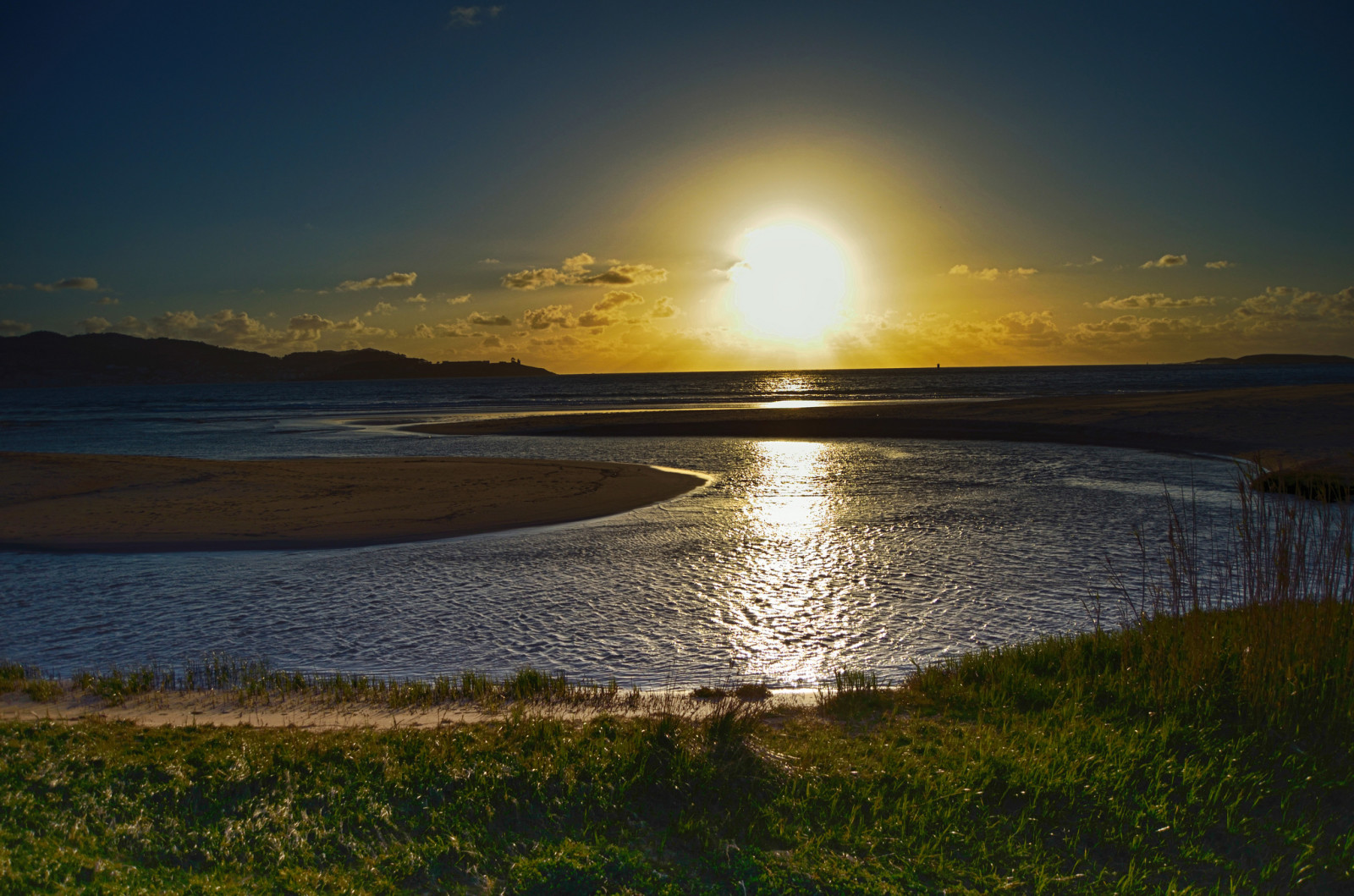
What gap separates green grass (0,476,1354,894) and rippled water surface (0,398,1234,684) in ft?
8.46

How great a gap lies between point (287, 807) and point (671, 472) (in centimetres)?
2142

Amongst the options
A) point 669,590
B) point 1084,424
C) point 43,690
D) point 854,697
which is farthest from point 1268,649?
point 1084,424

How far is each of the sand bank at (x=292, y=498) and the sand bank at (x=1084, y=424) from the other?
17.7 metres

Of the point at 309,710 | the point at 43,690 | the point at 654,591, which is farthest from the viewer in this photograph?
the point at 654,591

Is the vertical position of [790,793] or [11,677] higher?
[790,793]

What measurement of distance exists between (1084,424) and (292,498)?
34.8 m

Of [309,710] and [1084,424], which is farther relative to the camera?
[1084,424]

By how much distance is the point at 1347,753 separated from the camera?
5.19m

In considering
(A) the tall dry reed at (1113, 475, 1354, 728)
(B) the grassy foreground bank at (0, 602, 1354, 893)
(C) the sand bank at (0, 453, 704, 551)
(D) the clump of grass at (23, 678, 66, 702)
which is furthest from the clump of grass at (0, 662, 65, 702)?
(A) the tall dry reed at (1113, 475, 1354, 728)

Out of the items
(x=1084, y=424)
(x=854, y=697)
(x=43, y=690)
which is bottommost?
(x=43, y=690)

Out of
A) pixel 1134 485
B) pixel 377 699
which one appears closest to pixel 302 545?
pixel 377 699

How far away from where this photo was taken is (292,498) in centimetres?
2066

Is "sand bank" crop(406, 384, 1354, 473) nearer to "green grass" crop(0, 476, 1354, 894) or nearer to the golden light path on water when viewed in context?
the golden light path on water

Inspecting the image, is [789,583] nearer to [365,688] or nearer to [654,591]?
[654,591]
